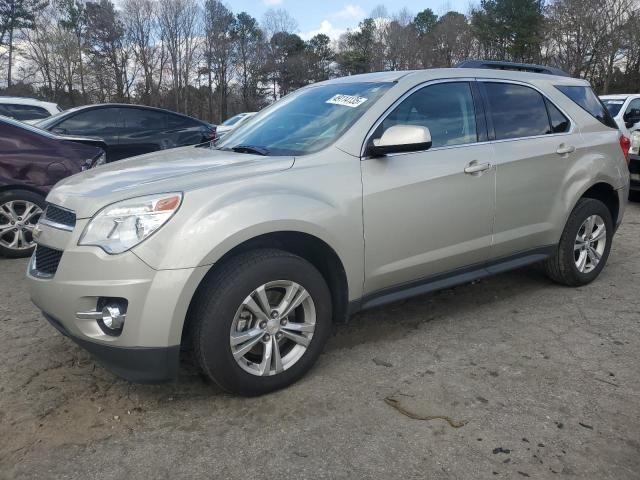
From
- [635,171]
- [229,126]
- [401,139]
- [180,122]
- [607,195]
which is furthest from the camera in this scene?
[229,126]

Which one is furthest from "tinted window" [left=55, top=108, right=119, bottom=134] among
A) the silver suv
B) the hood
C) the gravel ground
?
the hood

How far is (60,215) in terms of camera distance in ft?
9.35

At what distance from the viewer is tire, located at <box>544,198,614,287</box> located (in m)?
4.38

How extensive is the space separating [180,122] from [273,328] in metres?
7.29

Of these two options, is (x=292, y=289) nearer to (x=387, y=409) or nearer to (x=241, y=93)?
(x=387, y=409)

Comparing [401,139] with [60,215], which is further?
[401,139]

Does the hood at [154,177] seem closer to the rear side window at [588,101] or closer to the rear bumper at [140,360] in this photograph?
the rear bumper at [140,360]

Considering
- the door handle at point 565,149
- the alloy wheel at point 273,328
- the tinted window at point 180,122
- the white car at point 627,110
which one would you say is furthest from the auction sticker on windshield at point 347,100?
the white car at point 627,110

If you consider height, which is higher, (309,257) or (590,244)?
(309,257)

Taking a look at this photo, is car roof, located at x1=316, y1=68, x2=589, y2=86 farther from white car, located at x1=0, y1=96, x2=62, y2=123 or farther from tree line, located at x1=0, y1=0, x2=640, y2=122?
tree line, located at x1=0, y1=0, x2=640, y2=122

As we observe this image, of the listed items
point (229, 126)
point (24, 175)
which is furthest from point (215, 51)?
point (24, 175)

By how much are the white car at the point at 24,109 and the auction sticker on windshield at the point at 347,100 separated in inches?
348

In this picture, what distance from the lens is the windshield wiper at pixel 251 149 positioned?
11.0 ft

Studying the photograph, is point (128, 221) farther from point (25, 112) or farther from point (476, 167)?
point (25, 112)
